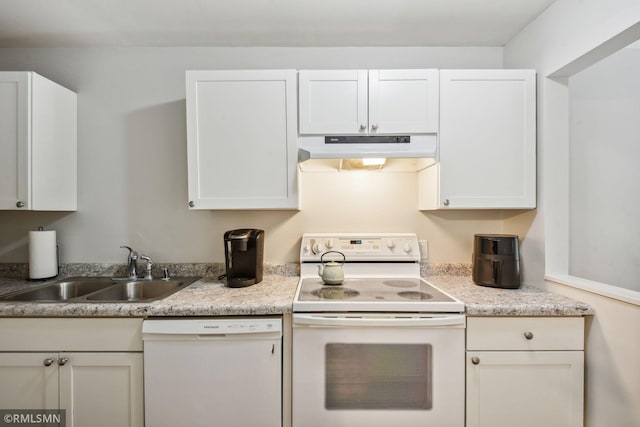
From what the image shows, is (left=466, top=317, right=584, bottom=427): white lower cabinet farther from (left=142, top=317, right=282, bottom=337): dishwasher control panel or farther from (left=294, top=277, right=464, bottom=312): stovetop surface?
(left=142, top=317, right=282, bottom=337): dishwasher control panel

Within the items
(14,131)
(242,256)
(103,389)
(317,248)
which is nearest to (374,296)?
(317,248)

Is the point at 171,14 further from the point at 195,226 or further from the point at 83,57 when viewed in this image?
the point at 195,226

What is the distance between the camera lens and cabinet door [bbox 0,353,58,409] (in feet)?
4.53

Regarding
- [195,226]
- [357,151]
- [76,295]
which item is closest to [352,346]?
[357,151]

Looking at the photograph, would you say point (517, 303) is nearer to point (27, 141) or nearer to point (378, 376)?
point (378, 376)

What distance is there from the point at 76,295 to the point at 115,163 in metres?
0.87

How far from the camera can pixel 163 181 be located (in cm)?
200

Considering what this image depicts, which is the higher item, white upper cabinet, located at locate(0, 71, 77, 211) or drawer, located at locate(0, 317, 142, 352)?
white upper cabinet, located at locate(0, 71, 77, 211)

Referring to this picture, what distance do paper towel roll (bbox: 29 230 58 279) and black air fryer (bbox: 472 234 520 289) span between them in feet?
8.57

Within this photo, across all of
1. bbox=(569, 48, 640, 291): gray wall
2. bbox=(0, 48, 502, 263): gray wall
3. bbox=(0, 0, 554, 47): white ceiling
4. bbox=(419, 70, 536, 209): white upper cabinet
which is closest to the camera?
bbox=(0, 0, 554, 47): white ceiling

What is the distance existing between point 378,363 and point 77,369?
140 centimetres

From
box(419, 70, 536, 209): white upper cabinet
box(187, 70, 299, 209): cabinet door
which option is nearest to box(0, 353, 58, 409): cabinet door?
box(187, 70, 299, 209): cabinet door

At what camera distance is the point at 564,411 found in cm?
135

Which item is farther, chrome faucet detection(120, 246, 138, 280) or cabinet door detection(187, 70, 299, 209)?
chrome faucet detection(120, 246, 138, 280)
